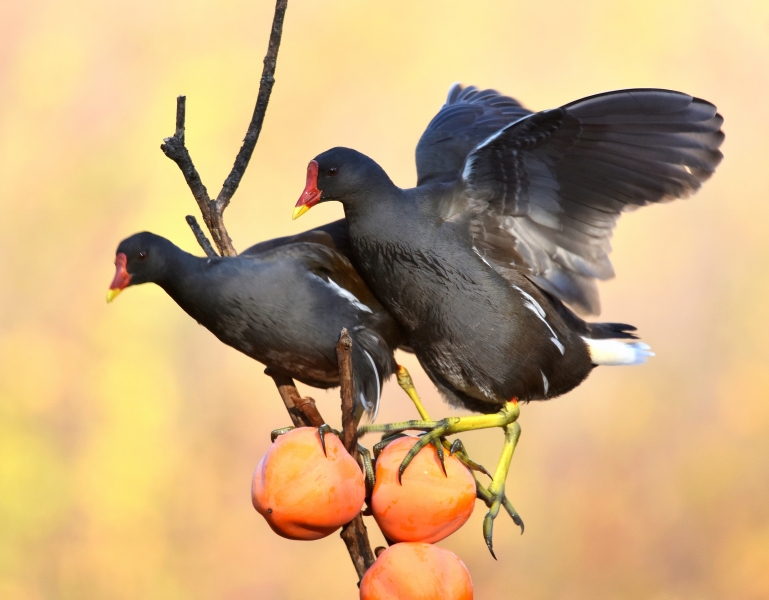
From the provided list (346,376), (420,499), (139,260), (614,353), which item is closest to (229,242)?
(139,260)

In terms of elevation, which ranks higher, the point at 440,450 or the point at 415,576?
the point at 440,450

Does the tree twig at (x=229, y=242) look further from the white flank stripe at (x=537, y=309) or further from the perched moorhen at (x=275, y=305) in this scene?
the white flank stripe at (x=537, y=309)

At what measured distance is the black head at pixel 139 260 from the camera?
1.60 m

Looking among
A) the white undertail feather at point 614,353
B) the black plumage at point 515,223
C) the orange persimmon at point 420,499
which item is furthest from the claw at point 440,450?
the white undertail feather at point 614,353

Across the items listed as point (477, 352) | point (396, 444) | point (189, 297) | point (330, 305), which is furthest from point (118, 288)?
point (477, 352)

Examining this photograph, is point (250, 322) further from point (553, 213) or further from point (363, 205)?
point (553, 213)

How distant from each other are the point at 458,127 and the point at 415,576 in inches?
61.9

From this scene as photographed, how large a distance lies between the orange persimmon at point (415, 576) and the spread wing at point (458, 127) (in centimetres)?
110

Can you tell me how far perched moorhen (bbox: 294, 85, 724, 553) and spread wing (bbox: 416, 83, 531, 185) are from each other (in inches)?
13.9

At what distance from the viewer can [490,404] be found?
201 cm

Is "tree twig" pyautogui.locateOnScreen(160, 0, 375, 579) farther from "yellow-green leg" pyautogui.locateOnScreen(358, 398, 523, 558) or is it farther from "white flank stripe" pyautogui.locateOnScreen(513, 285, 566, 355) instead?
"white flank stripe" pyautogui.locateOnScreen(513, 285, 566, 355)

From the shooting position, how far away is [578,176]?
189 cm

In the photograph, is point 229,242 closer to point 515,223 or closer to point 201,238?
point 201,238

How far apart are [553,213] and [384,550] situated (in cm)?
86
